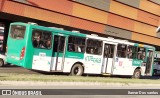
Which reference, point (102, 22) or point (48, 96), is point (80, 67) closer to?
point (48, 96)

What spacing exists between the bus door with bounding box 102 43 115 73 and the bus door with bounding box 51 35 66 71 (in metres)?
4.07

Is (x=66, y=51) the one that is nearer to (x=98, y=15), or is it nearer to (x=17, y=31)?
(x=17, y=31)

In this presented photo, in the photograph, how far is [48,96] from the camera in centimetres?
1328

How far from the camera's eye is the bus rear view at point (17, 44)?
68.3 feet

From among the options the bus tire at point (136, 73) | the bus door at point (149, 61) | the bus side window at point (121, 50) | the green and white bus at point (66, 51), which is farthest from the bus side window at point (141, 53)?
the bus side window at point (121, 50)

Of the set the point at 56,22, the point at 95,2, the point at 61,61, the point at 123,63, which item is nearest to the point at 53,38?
the point at 61,61

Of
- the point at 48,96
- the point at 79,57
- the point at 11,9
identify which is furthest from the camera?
the point at 11,9

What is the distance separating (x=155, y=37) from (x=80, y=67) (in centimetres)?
3693

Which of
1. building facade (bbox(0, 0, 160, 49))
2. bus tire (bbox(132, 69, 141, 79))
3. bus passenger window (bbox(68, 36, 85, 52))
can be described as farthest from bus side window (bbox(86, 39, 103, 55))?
building facade (bbox(0, 0, 160, 49))

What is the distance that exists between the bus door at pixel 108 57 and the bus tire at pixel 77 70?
2.37 m

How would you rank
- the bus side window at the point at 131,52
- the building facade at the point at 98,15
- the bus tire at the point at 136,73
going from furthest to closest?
the building facade at the point at 98,15, the bus tire at the point at 136,73, the bus side window at the point at 131,52

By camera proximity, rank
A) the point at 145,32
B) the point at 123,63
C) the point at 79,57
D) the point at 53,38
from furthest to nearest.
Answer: the point at 145,32 → the point at 123,63 → the point at 79,57 → the point at 53,38

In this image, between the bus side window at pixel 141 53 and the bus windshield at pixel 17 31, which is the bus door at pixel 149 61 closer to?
the bus side window at pixel 141 53

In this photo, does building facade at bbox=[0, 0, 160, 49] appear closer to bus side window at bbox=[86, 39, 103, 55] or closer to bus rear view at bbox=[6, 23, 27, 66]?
bus rear view at bbox=[6, 23, 27, 66]
